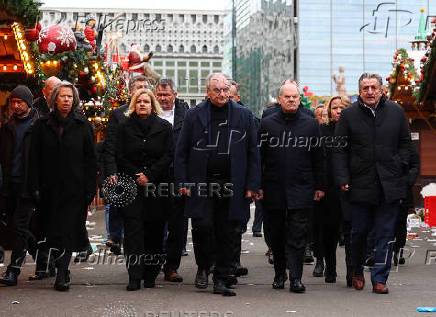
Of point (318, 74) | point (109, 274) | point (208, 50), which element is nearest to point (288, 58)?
point (318, 74)

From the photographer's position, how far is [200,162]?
26.6 feet

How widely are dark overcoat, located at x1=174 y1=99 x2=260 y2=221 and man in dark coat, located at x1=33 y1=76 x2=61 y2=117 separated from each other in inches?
76.1

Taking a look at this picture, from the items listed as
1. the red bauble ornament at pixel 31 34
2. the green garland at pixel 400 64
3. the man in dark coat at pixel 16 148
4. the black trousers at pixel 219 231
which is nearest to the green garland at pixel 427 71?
the green garland at pixel 400 64

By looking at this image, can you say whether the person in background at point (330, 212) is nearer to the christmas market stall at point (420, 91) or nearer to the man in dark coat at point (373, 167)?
the man in dark coat at point (373, 167)

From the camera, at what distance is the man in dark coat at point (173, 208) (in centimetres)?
903

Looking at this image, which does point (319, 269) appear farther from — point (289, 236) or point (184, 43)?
point (184, 43)

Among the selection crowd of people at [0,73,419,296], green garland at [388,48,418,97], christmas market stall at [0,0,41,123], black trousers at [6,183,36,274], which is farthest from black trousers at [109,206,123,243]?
green garland at [388,48,418,97]

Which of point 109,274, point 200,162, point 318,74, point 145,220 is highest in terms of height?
point 318,74

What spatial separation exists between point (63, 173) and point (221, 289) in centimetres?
184

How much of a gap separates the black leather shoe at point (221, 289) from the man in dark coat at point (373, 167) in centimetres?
129

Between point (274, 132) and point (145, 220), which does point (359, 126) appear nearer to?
point (274, 132)

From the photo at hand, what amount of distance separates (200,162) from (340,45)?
388 feet

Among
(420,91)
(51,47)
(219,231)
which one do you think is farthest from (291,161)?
(420,91)

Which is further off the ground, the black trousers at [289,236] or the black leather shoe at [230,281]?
the black trousers at [289,236]
